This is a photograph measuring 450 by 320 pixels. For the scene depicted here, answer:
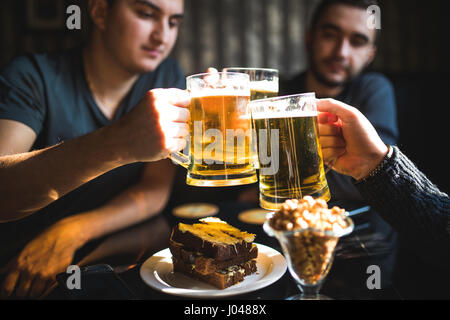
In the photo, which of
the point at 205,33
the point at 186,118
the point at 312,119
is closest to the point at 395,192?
the point at 312,119

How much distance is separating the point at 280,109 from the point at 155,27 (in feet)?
4.02

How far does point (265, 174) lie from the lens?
1096mm

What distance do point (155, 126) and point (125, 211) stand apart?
846 mm

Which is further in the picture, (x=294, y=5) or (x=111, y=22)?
(x=294, y=5)

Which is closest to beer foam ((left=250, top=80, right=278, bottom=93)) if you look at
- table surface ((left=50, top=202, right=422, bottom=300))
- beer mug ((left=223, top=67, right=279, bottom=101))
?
beer mug ((left=223, top=67, right=279, bottom=101))

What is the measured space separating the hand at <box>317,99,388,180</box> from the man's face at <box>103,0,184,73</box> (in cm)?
112

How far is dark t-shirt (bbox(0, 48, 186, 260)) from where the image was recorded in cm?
185

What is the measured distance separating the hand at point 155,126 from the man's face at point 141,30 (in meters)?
1.04

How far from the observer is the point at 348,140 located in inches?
50.2

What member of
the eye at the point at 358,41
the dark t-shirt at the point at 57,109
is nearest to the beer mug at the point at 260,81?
the dark t-shirt at the point at 57,109

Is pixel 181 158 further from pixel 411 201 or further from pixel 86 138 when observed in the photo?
pixel 411 201

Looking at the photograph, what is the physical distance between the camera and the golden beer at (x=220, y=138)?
1070 millimetres

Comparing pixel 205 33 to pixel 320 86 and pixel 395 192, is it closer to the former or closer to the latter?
pixel 320 86

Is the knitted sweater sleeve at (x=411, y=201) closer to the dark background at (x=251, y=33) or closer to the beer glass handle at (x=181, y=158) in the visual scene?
the beer glass handle at (x=181, y=158)
